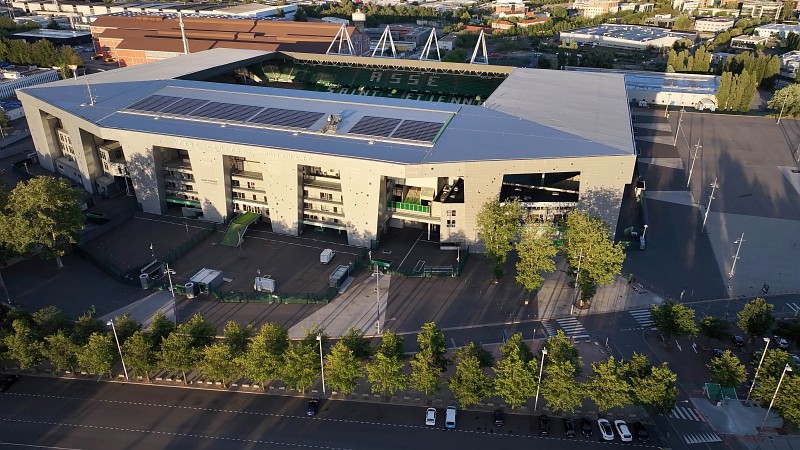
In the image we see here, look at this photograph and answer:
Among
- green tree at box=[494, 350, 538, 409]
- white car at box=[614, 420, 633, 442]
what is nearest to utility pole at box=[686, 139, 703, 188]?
white car at box=[614, 420, 633, 442]

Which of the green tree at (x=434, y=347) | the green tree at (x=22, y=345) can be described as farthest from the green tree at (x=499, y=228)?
the green tree at (x=22, y=345)

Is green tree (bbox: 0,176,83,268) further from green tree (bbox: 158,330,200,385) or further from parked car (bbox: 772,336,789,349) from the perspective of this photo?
parked car (bbox: 772,336,789,349)

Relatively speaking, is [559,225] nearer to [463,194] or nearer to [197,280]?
[463,194]

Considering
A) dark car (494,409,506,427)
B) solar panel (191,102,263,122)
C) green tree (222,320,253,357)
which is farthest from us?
solar panel (191,102,263,122)

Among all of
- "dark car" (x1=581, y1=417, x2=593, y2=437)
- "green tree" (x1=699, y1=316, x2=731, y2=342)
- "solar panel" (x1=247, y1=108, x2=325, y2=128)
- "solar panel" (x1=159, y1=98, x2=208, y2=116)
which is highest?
"solar panel" (x1=159, y1=98, x2=208, y2=116)

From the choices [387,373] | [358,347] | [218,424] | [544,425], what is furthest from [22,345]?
[544,425]

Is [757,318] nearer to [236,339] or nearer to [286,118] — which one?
[236,339]
